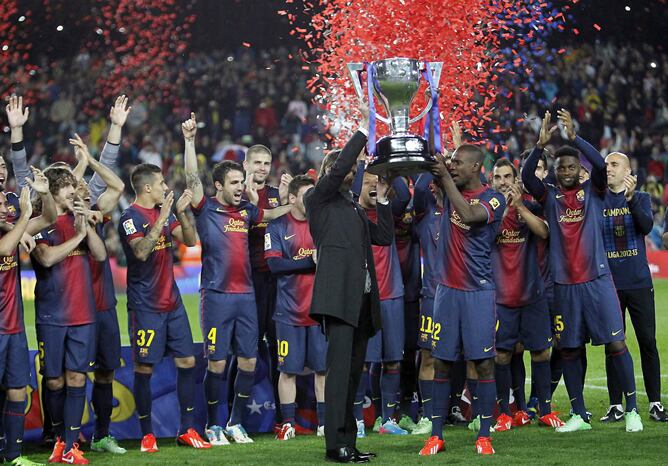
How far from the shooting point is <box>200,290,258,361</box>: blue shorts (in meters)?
6.87

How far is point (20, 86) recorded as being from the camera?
22.6 meters

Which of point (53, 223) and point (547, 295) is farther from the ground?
point (53, 223)

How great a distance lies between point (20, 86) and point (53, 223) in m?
17.5

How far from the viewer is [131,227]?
6688 mm

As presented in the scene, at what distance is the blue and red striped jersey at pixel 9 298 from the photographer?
5789 mm

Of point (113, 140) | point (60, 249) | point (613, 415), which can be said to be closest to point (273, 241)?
point (113, 140)

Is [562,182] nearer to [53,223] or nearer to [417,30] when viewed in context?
[53,223]

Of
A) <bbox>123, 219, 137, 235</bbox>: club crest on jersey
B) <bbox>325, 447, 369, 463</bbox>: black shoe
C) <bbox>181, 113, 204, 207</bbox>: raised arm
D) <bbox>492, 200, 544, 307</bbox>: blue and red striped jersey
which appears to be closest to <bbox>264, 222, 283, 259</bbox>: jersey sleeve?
<bbox>181, 113, 204, 207</bbox>: raised arm

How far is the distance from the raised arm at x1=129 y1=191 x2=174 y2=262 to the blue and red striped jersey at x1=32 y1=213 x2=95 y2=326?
14.4 inches

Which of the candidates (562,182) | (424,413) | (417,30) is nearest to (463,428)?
(424,413)

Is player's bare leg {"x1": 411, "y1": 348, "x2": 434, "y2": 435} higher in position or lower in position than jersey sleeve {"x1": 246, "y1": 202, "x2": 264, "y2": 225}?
lower

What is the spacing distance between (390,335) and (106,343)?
1944 millimetres

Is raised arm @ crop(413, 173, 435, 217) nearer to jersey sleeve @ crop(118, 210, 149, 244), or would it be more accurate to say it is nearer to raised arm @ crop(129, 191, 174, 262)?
raised arm @ crop(129, 191, 174, 262)

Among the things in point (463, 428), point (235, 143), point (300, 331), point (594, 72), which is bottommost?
point (463, 428)
